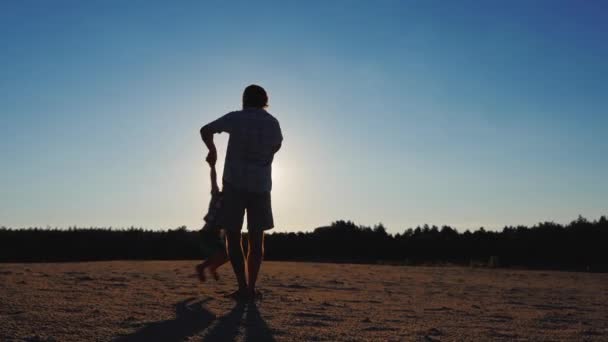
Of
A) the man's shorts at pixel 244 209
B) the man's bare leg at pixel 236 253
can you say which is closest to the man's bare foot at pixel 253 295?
the man's bare leg at pixel 236 253

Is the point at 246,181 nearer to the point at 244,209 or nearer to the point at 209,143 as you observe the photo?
the point at 244,209

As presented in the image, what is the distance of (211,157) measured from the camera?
520 centimetres

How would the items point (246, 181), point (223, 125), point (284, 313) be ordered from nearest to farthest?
point (284, 313)
point (246, 181)
point (223, 125)

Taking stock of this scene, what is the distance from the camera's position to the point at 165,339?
310 centimetres

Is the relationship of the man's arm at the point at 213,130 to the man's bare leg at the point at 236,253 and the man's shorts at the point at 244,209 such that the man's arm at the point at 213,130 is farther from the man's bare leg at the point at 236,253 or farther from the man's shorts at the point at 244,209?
the man's bare leg at the point at 236,253

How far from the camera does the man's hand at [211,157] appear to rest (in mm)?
5191

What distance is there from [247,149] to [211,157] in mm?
345

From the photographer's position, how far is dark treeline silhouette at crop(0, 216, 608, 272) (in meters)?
19.9

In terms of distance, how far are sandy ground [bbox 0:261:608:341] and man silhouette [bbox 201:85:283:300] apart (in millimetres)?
366

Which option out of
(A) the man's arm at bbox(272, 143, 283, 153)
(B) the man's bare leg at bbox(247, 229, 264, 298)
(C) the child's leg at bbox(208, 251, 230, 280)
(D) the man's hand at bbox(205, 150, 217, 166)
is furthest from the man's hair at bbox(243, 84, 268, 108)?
(C) the child's leg at bbox(208, 251, 230, 280)

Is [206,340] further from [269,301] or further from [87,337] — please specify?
[269,301]

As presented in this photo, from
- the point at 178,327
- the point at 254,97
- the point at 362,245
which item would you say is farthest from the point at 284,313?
the point at 362,245

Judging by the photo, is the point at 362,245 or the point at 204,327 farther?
the point at 362,245

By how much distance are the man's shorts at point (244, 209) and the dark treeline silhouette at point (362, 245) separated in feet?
47.6
